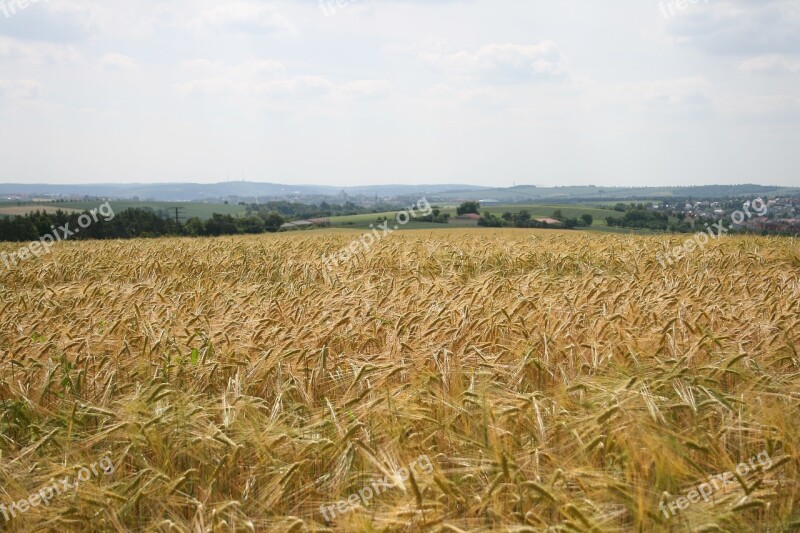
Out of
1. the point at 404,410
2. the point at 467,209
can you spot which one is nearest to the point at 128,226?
the point at 467,209

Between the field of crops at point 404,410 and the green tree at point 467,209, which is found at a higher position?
the green tree at point 467,209

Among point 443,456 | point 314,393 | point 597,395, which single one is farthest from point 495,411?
point 314,393

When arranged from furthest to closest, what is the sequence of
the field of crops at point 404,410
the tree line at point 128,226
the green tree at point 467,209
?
the green tree at point 467,209 → the tree line at point 128,226 → the field of crops at point 404,410

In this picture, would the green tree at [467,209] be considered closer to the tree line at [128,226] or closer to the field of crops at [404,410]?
the tree line at [128,226]

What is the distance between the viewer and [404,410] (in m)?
3.36

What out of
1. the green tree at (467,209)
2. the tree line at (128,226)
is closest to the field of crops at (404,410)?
the tree line at (128,226)

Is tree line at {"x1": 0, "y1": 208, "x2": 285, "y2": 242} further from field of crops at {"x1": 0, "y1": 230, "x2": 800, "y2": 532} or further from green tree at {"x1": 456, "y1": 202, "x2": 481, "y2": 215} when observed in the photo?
field of crops at {"x1": 0, "y1": 230, "x2": 800, "y2": 532}

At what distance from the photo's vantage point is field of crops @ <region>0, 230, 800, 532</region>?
2.60 meters

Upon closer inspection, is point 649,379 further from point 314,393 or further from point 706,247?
point 706,247

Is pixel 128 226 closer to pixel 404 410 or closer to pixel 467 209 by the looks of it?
pixel 467 209

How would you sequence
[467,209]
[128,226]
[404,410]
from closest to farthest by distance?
1. [404,410]
2. [128,226]
3. [467,209]

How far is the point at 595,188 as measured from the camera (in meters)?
171

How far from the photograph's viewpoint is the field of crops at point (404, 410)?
2602mm

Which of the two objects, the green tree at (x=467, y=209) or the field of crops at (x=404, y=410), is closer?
the field of crops at (x=404, y=410)
